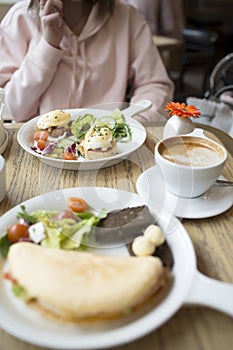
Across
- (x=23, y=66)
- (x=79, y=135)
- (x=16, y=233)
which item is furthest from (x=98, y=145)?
(x=23, y=66)

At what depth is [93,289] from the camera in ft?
1.89

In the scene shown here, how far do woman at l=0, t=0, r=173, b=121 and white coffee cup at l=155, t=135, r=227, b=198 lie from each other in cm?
49

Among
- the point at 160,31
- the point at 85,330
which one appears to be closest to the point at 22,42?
the point at 85,330

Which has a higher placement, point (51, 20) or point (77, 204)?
point (51, 20)

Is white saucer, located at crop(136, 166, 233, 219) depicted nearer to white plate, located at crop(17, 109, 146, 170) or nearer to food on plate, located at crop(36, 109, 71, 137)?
white plate, located at crop(17, 109, 146, 170)

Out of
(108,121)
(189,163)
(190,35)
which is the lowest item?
(190,35)

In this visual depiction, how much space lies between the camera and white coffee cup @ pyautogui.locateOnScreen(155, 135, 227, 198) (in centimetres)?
84

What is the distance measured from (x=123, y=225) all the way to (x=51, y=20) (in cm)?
94

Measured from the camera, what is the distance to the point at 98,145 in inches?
40.4

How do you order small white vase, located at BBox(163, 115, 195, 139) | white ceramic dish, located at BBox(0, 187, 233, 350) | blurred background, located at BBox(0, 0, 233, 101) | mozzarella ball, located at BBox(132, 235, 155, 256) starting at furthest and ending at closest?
blurred background, located at BBox(0, 0, 233, 101)
small white vase, located at BBox(163, 115, 195, 139)
mozzarella ball, located at BBox(132, 235, 155, 256)
white ceramic dish, located at BBox(0, 187, 233, 350)

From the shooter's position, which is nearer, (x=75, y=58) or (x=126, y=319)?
(x=126, y=319)

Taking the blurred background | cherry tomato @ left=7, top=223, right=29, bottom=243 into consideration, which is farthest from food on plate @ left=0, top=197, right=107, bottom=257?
the blurred background

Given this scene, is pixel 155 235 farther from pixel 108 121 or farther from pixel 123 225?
pixel 108 121

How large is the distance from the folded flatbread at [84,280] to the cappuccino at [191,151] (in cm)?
31
